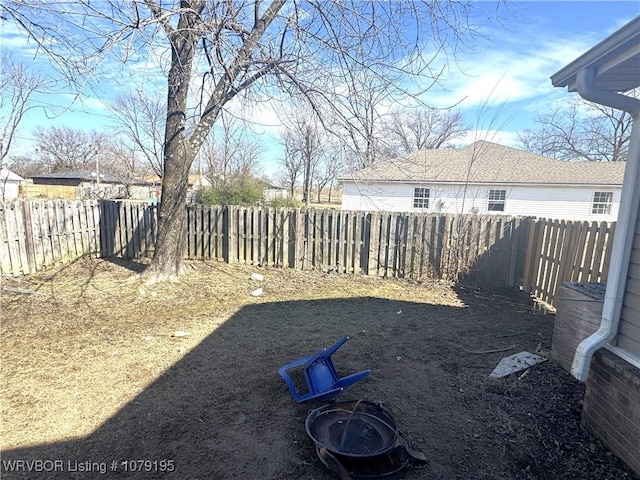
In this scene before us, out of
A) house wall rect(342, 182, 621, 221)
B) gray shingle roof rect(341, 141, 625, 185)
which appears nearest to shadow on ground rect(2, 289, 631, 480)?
gray shingle roof rect(341, 141, 625, 185)

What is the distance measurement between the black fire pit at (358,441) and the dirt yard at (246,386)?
10 centimetres

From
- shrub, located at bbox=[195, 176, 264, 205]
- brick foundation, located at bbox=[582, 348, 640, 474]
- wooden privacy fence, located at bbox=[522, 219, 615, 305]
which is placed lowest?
brick foundation, located at bbox=[582, 348, 640, 474]

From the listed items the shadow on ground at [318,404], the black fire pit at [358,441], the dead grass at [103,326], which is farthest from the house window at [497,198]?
the black fire pit at [358,441]

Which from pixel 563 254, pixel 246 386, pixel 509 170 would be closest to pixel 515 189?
pixel 509 170

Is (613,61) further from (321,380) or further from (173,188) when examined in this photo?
(173,188)

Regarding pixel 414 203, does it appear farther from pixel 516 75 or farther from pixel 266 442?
pixel 266 442

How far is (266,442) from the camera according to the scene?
7.25 ft

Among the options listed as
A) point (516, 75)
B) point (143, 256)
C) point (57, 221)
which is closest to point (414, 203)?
point (516, 75)

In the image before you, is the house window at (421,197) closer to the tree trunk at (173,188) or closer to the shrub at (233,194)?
the shrub at (233,194)

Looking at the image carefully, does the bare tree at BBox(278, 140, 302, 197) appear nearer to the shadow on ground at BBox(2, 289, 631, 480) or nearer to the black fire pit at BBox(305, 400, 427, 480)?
the shadow on ground at BBox(2, 289, 631, 480)

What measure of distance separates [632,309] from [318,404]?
2229 millimetres

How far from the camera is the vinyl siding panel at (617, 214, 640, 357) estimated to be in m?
2.14

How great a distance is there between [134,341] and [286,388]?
6.63ft

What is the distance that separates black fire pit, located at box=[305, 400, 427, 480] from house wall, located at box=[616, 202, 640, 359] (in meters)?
1.51
